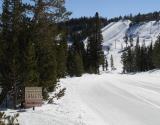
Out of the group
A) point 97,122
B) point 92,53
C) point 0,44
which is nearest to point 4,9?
point 0,44

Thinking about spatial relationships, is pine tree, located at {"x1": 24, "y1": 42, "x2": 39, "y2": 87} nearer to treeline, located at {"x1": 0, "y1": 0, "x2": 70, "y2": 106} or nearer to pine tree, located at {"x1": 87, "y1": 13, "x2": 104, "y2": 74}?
treeline, located at {"x1": 0, "y1": 0, "x2": 70, "y2": 106}

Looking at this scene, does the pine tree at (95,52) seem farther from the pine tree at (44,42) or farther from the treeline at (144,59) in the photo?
the pine tree at (44,42)

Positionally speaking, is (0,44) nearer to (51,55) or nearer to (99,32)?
(51,55)

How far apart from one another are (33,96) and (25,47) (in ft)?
7.81

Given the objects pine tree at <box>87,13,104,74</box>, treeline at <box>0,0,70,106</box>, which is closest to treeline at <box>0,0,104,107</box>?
treeline at <box>0,0,70,106</box>

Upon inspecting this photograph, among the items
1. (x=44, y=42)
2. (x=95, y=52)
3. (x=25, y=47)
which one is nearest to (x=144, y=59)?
(x=95, y=52)

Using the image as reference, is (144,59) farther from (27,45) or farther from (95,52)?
(27,45)

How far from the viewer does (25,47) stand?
2003 centimetres

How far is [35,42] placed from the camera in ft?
74.2

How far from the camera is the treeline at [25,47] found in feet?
64.1

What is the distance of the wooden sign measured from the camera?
18.8 metres

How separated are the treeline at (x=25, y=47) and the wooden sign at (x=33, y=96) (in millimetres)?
964

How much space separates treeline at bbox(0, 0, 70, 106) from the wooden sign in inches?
38.0

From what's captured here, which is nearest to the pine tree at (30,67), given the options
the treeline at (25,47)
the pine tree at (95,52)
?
the treeline at (25,47)
